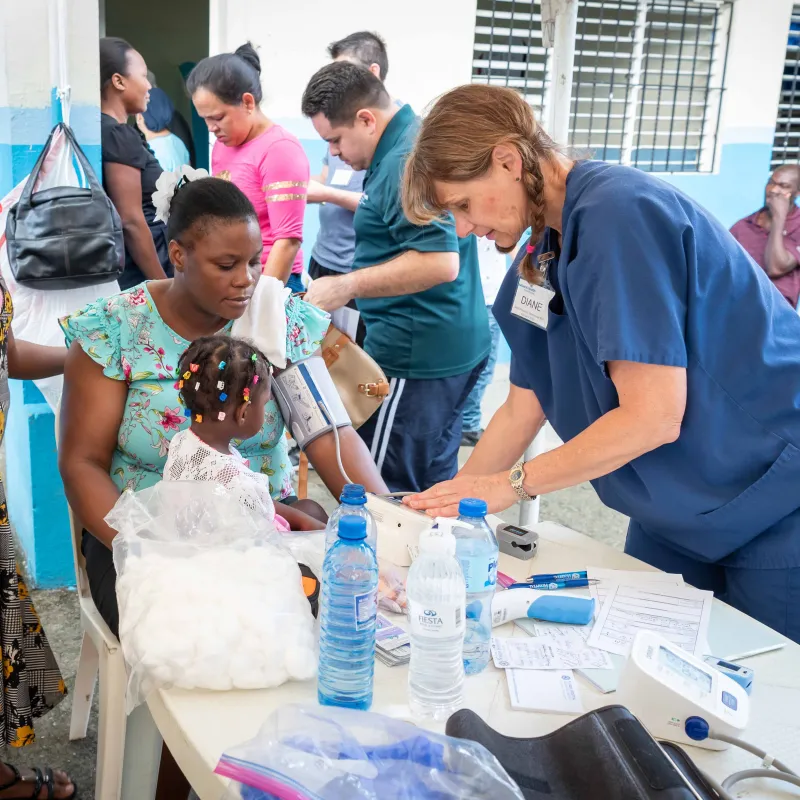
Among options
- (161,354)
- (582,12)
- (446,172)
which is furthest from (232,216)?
(582,12)

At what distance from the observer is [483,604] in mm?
1196

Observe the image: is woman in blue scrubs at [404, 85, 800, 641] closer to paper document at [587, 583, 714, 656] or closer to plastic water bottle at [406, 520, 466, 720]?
paper document at [587, 583, 714, 656]

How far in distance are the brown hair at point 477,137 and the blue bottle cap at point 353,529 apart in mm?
664

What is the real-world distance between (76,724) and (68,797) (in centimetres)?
29

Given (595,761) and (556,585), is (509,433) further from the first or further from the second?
(595,761)

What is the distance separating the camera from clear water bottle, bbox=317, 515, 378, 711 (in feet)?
3.39

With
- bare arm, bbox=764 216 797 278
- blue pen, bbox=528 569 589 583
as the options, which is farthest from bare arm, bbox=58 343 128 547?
bare arm, bbox=764 216 797 278

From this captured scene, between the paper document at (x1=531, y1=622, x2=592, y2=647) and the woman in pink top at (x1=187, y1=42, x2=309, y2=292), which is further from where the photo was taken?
the woman in pink top at (x1=187, y1=42, x2=309, y2=292)

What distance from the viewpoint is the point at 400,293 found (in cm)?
250

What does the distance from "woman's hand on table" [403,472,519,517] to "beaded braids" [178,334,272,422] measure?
0.37 meters

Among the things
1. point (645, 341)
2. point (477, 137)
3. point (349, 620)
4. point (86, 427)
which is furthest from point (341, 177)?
point (349, 620)

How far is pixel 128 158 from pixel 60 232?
494 millimetres

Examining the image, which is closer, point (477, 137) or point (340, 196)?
point (477, 137)

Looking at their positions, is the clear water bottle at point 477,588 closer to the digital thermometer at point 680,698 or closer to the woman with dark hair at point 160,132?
the digital thermometer at point 680,698
